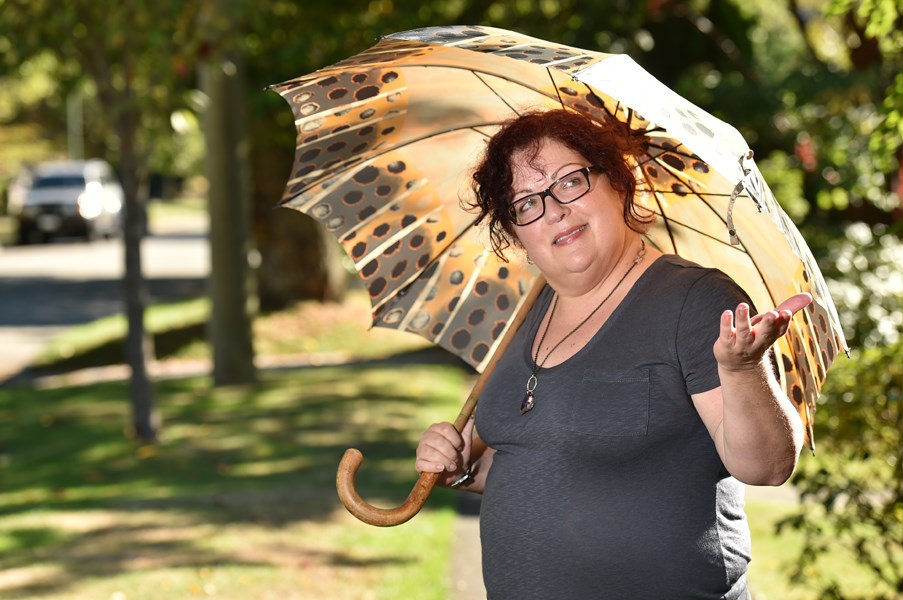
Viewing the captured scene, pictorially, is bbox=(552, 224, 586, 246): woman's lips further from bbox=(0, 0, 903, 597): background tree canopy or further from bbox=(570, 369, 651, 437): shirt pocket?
bbox=(0, 0, 903, 597): background tree canopy

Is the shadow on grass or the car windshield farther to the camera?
the car windshield

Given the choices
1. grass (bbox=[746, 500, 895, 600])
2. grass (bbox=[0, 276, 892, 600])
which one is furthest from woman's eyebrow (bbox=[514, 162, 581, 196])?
grass (bbox=[0, 276, 892, 600])

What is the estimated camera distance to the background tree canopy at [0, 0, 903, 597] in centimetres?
498

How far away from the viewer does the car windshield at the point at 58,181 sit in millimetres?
33375

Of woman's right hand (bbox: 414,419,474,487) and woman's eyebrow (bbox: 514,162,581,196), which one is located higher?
woman's eyebrow (bbox: 514,162,581,196)

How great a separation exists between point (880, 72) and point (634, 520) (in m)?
5.81

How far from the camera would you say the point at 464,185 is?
3441 millimetres

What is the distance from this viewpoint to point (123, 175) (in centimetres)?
982

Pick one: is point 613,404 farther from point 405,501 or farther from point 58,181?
point 58,181

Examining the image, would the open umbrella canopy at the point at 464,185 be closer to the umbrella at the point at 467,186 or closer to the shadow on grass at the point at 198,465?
the umbrella at the point at 467,186

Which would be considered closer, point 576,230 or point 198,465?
point 576,230

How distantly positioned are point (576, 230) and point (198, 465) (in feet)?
22.5

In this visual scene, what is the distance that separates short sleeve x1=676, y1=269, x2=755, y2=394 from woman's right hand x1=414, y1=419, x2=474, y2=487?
76 centimetres

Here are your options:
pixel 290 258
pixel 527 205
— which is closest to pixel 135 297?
pixel 527 205
